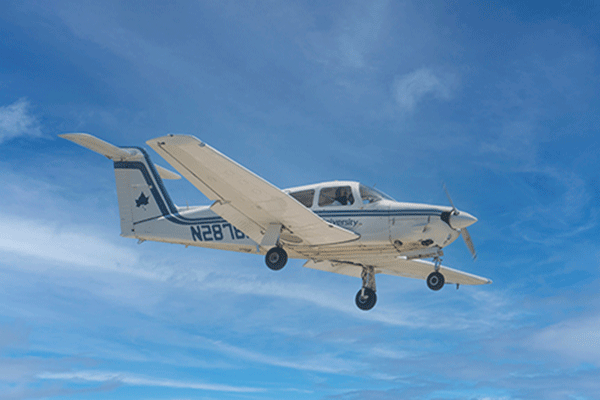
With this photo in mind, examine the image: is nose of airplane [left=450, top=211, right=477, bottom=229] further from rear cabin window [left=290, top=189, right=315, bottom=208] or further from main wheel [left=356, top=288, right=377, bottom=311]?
main wheel [left=356, top=288, right=377, bottom=311]

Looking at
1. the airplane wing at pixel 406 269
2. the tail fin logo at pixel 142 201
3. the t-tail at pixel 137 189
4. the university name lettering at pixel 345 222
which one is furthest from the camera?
the tail fin logo at pixel 142 201

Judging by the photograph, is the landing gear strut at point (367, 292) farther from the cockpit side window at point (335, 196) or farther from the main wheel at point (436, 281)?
the cockpit side window at point (335, 196)

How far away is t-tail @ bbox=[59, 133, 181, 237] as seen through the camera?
19.6m

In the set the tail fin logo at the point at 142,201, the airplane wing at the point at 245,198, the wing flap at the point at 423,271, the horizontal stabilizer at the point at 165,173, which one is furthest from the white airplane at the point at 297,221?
the horizontal stabilizer at the point at 165,173

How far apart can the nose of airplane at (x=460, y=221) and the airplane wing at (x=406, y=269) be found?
421 centimetres

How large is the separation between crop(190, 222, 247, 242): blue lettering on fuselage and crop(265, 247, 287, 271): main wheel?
1910mm

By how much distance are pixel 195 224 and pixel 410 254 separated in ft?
24.7

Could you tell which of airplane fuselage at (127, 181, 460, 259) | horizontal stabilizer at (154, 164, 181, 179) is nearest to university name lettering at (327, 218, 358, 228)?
airplane fuselage at (127, 181, 460, 259)

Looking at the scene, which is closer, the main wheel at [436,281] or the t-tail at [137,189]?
the main wheel at [436,281]

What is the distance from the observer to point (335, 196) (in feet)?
53.4

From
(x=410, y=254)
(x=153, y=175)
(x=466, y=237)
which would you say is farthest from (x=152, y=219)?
(x=466, y=237)

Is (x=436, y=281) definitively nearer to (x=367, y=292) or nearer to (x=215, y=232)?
(x=367, y=292)

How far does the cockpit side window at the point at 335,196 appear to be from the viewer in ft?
53.1

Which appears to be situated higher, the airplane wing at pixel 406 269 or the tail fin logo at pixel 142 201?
the tail fin logo at pixel 142 201
